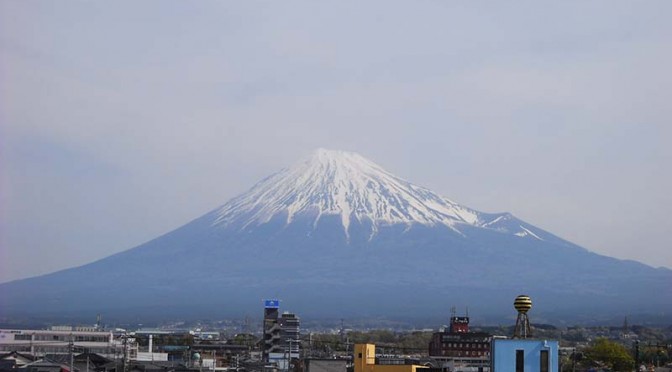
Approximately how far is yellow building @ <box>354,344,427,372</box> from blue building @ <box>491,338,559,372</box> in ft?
14.6

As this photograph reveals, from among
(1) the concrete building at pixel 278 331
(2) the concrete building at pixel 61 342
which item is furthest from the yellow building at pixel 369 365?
(1) the concrete building at pixel 278 331

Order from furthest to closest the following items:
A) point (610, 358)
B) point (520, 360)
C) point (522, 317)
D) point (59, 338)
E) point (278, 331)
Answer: point (278, 331) < point (59, 338) < point (610, 358) < point (522, 317) < point (520, 360)

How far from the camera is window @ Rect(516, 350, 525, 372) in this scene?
28.7m

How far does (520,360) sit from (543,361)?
1.58 ft

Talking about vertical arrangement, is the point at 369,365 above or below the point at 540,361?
below

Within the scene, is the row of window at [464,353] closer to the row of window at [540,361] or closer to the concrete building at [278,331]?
the concrete building at [278,331]

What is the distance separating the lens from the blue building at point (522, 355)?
94.0 feet

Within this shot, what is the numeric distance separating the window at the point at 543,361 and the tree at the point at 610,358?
5397cm

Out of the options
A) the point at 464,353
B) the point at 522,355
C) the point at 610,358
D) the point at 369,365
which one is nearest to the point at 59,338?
the point at 610,358

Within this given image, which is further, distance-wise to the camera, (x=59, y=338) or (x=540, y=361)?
(x=59, y=338)

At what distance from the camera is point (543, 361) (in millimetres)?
28703

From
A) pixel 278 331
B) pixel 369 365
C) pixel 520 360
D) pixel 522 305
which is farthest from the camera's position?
pixel 278 331

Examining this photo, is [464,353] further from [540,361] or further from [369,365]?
[540,361]

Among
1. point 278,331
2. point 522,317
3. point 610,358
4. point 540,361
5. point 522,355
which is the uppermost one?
point 522,317
